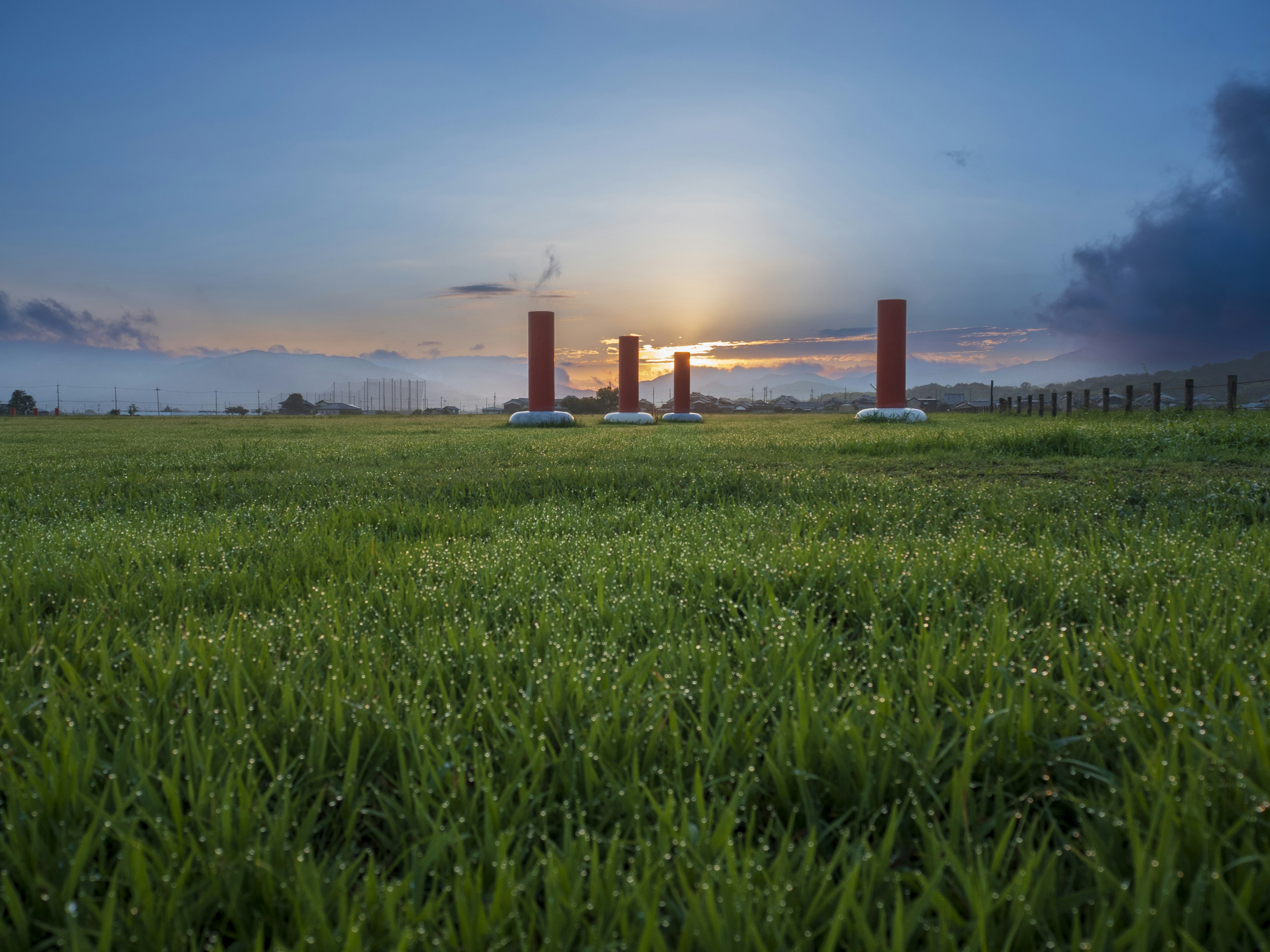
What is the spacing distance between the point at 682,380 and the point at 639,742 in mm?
34213

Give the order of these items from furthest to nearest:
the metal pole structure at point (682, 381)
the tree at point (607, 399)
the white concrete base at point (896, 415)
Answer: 1. the tree at point (607, 399)
2. the metal pole structure at point (682, 381)
3. the white concrete base at point (896, 415)

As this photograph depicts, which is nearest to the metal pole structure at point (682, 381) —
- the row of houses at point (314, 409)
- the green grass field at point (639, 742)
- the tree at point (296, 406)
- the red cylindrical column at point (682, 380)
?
the red cylindrical column at point (682, 380)

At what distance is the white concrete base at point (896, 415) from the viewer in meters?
19.3

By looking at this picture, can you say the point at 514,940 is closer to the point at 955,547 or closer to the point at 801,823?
the point at 801,823

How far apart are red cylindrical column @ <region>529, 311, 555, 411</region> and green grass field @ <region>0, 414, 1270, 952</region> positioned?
2017cm

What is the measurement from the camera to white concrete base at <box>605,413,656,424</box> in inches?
1027

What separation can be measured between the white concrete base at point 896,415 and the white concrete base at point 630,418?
27.5 feet

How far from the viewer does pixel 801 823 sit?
1291 millimetres

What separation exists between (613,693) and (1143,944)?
3.27 ft

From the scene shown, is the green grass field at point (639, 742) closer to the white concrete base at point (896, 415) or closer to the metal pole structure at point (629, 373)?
the white concrete base at point (896, 415)

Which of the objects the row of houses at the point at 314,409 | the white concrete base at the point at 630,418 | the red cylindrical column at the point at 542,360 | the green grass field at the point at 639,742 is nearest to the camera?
the green grass field at the point at 639,742

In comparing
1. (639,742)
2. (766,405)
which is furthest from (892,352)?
(766,405)

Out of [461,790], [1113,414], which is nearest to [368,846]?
[461,790]

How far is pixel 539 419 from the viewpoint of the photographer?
829 inches
